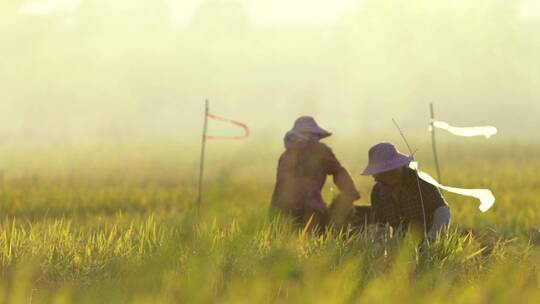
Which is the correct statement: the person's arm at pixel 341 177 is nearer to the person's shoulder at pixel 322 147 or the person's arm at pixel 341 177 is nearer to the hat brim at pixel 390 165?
the person's shoulder at pixel 322 147

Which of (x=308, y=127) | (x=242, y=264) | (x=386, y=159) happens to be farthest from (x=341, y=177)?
(x=242, y=264)

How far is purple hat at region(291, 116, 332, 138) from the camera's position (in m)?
8.90

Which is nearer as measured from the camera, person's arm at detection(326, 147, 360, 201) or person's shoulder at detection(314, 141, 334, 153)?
person's arm at detection(326, 147, 360, 201)

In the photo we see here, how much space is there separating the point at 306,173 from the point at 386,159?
8.47 feet

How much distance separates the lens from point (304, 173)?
9.12m

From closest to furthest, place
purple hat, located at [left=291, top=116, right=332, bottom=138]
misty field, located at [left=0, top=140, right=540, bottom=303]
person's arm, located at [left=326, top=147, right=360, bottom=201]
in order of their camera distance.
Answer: misty field, located at [left=0, top=140, right=540, bottom=303] → person's arm, located at [left=326, top=147, right=360, bottom=201] → purple hat, located at [left=291, top=116, right=332, bottom=138]

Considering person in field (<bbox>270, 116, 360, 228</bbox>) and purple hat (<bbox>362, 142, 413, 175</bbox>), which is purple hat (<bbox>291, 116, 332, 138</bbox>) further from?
purple hat (<bbox>362, 142, 413, 175</bbox>)

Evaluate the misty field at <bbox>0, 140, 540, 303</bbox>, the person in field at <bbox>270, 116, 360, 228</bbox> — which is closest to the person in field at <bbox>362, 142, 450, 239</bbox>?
the misty field at <bbox>0, 140, 540, 303</bbox>

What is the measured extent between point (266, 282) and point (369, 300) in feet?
1.84

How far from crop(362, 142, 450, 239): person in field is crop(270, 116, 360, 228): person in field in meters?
A: 1.60

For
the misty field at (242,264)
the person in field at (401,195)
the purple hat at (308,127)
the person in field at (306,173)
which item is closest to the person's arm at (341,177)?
the person in field at (306,173)

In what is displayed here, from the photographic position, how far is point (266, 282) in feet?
12.5

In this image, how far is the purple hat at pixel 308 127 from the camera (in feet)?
29.2

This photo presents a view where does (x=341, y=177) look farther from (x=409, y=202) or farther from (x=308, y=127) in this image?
(x=409, y=202)
